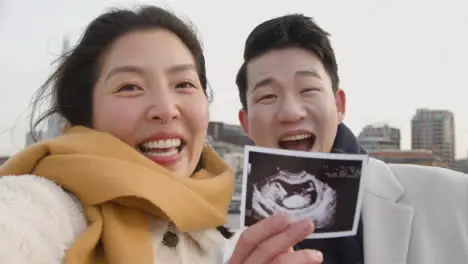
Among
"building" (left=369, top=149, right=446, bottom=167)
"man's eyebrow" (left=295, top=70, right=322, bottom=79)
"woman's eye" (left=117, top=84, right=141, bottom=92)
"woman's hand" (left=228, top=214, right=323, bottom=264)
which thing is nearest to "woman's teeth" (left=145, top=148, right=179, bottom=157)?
"woman's eye" (left=117, top=84, right=141, bottom=92)

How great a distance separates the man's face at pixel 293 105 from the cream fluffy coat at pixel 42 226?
0.84 meters

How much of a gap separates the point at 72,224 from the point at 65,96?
830mm

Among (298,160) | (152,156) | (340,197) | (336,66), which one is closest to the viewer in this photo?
(298,160)

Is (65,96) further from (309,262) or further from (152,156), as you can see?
(309,262)

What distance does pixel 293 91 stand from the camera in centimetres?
236

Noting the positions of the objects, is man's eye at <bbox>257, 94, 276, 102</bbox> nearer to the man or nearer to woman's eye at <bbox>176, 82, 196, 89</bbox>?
the man

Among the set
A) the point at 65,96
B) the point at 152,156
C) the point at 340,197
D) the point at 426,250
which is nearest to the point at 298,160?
the point at 340,197

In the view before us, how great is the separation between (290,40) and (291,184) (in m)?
1.25

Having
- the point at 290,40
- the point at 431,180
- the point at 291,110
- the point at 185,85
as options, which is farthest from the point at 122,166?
the point at 431,180

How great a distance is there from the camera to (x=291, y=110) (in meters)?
2.29

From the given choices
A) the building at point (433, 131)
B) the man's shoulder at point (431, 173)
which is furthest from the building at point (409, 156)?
the man's shoulder at point (431, 173)

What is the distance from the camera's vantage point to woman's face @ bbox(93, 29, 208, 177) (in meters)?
1.80

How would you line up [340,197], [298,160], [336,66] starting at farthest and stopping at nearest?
[336,66], [340,197], [298,160]

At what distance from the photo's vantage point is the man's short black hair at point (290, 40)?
2.54 metres
